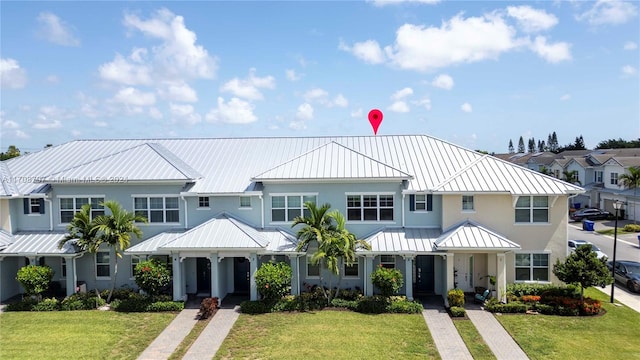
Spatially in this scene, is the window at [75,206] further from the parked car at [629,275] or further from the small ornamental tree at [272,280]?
the parked car at [629,275]

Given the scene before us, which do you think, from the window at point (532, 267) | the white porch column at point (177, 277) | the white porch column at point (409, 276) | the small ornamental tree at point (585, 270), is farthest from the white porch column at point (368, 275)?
the white porch column at point (177, 277)

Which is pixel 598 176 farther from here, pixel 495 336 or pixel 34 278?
pixel 34 278

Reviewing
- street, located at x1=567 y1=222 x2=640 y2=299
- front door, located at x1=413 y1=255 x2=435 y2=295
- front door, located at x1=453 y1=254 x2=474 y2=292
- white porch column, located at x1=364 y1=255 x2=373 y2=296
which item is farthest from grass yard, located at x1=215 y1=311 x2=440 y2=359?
street, located at x1=567 y1=222 x2=640 y2=299

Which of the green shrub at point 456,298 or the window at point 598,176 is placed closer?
the green shrub at point 456,298

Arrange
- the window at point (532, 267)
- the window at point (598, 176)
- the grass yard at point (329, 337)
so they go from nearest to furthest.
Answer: the grass yard at point (329, 337) → the window at point (532, 267) → the window at point (598, 176)

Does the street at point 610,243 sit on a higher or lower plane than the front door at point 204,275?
lower

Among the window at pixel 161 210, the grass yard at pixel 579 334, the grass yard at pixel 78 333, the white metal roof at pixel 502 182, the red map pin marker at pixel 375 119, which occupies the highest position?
the red map pin marker at pixel 375 119

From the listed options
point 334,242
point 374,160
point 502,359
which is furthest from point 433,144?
point 502,359
